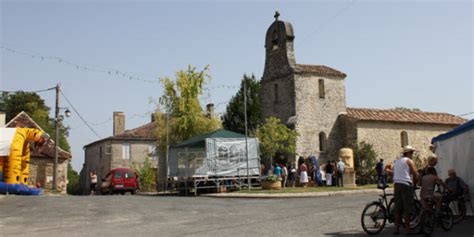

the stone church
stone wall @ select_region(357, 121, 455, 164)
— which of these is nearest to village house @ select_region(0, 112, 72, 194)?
the stone church

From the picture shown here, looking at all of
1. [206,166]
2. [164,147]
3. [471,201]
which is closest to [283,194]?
[206,166]

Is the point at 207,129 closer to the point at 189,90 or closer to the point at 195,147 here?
the point at 189,90

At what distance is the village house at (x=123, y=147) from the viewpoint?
157 ft

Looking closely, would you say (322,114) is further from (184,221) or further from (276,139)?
(184,221)

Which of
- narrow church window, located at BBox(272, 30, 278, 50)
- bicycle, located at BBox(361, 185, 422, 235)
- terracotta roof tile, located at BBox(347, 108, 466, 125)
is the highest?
narrow church window, located at BBox(272, 30, 278, 50)

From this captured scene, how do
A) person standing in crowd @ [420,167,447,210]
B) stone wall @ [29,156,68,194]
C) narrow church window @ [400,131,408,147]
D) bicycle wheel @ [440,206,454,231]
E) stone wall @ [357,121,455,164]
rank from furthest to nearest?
narrow church window @ [400,131,408,147]
stone wall @ [357,121,455,164]
stone wall @ [29,156,68,194]
person standing in crowd @ [420,167,447,210]
bicycle wheel @ [440,206,454,231]

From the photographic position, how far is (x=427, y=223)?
9.09m

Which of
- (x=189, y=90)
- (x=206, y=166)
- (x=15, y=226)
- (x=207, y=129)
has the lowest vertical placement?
(x=15, y=226)

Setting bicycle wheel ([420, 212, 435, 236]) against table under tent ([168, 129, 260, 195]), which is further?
table under tent ([168, 129, 260, 195])

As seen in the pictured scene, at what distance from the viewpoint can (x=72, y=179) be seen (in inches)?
2473

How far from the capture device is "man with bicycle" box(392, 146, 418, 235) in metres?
9.08

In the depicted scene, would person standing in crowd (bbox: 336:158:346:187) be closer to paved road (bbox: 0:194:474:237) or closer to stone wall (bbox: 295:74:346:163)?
stone wall (bbox: 295:74:346:163)

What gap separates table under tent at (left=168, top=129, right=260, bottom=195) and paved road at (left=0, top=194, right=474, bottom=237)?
9.35 metres

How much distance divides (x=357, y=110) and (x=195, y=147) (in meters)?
17.3
